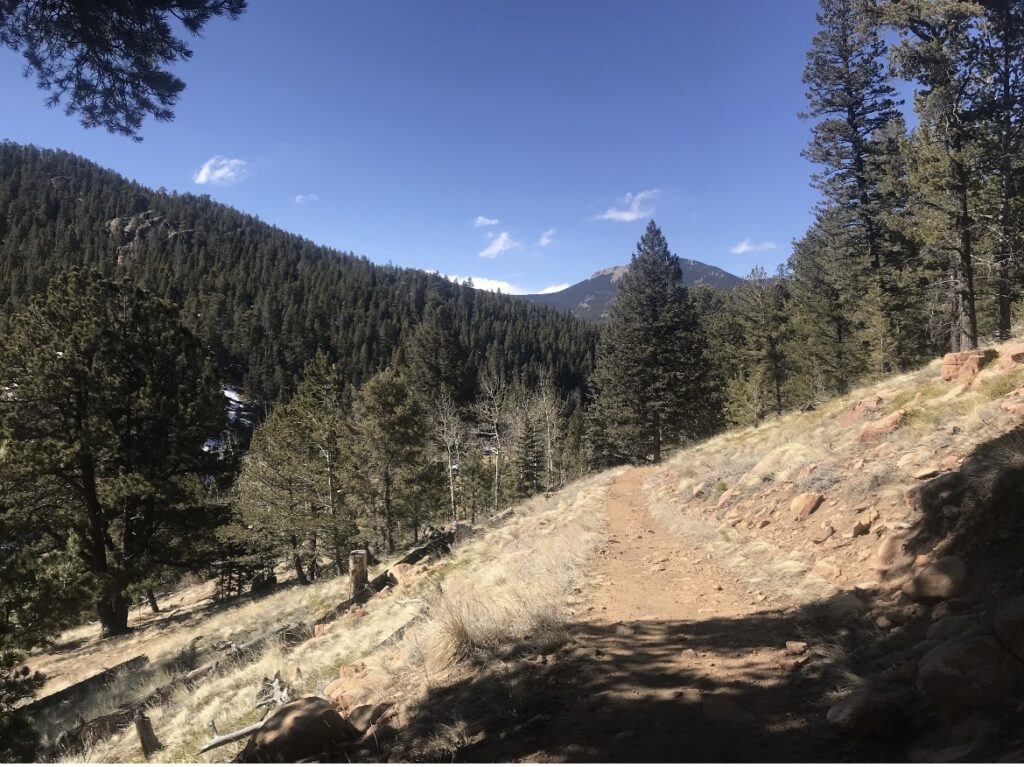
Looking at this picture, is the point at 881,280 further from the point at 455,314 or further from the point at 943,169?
the point at 455,314

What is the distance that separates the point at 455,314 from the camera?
18000 centimetres

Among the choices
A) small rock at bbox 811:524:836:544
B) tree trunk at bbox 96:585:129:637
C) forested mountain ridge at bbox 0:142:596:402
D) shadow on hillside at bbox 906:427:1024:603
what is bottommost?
tree trunk at bbox 96:585:129:637

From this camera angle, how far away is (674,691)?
4477 millimetres

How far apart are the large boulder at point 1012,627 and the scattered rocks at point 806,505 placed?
5206 mm

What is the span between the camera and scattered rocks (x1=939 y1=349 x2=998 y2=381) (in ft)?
32.7

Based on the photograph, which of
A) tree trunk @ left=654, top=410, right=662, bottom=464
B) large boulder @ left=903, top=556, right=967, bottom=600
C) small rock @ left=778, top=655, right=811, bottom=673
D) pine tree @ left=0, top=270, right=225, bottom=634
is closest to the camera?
large boulder @ left=903, top=556, right=967, bottom=600

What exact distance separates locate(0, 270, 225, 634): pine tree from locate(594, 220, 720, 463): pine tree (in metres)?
23.2

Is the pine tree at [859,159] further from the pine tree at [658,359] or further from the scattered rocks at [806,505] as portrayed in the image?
the scattered rocks at [806,505]

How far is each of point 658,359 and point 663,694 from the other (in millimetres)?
29689

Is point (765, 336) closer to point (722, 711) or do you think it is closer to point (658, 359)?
point (658, 359)

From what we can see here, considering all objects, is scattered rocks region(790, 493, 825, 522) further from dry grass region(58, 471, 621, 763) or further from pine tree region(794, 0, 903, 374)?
pine tree region(794, 0, 903, 374)

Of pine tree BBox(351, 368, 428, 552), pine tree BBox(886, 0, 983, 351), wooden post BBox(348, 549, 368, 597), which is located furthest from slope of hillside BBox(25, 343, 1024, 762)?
pine tree BBox(351, 368, 428, 552)

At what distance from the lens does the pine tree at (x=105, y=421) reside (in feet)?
53.6

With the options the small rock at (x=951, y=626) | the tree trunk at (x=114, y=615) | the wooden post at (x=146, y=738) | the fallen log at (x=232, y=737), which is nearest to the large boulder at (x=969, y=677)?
the small rock at (x=951, y=626)
